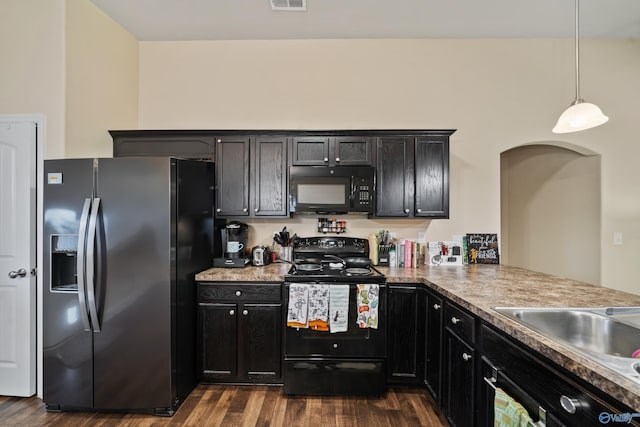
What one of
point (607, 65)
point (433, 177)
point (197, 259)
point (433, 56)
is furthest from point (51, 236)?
point (607, 65)

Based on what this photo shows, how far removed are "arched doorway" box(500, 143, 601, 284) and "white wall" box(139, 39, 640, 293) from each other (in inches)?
5.3

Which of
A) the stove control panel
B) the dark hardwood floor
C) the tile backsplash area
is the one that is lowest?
the dark hardwood floor

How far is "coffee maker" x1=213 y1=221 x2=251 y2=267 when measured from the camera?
290 centimetres

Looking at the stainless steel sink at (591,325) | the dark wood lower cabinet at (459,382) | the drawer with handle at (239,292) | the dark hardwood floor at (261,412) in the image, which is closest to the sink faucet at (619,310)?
the stainless steel sink at (591,325)

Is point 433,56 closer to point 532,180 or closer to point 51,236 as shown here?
point 532,180

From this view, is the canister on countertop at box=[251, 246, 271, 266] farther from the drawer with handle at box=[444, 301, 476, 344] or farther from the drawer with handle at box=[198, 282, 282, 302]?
the drawer with handle at box=[444, 301, 476, 344]

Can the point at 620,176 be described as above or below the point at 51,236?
above

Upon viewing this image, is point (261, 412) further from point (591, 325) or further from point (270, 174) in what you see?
point (591, 325)

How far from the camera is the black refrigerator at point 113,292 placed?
2258mm

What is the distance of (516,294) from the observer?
1878mm

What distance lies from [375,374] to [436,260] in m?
1.22

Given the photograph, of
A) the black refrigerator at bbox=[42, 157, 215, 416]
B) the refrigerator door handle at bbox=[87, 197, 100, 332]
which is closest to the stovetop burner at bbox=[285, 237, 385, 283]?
the black refrigerator at bbox=[42, 157, 215, 416]

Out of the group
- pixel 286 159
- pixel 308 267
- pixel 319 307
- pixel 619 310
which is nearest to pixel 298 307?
pixel 319 307

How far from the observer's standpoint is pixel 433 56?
3.26 meters
